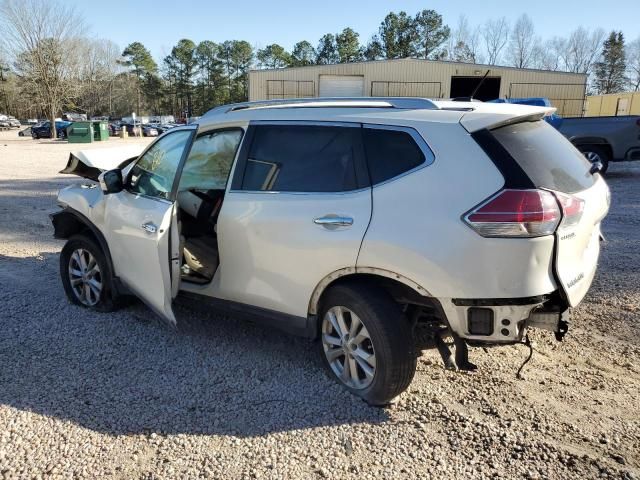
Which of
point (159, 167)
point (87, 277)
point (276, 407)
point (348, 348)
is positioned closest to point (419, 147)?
point (348, 348)

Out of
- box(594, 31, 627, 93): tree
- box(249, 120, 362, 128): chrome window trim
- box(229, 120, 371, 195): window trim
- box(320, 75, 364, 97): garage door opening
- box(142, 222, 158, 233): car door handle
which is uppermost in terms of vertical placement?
box(594, 31, 627, 93): tree

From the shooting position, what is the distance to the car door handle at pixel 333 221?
306 cm

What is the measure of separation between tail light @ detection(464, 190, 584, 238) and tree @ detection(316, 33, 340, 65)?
86.1 m

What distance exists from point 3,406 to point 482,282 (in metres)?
2.99

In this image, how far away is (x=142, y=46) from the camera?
9569cm

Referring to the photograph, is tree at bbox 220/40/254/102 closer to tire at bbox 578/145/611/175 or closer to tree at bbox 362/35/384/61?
tree at bbox 362/35/384/61

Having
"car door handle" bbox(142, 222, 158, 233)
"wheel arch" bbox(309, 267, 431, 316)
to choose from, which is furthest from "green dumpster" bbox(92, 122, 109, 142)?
"wheel arch" bbox(309, 267, 431, 316)

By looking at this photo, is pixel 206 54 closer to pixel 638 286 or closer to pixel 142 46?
pixel 142 46

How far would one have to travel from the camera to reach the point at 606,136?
40.7ft

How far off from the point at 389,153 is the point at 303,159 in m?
0.65

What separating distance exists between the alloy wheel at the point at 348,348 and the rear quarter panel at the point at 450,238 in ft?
1.57

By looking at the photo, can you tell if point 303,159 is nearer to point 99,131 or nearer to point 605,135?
point 605,135

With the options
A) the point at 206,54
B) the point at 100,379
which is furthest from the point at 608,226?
the point at 206,54

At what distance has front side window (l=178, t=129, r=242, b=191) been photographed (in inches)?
160
